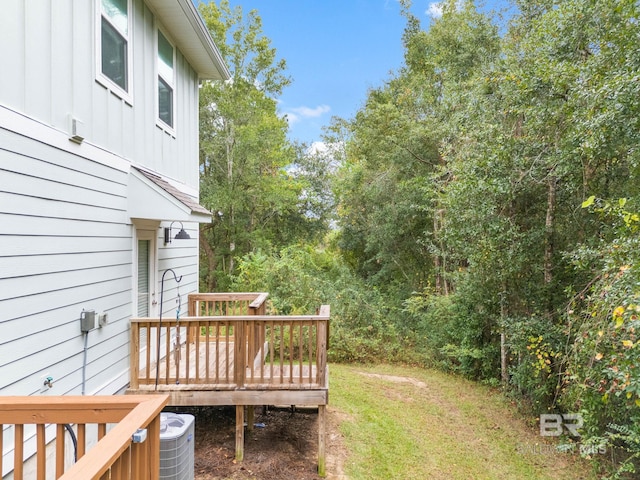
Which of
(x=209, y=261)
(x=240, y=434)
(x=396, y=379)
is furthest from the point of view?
(x=209, y=261)

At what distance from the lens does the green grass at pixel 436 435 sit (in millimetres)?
4875

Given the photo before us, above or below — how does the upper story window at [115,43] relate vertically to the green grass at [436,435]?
above

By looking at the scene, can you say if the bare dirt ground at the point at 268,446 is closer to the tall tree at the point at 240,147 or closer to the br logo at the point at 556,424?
the br logo at the point at 556,424

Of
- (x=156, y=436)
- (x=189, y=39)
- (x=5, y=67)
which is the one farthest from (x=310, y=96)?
(x=156, y=436)

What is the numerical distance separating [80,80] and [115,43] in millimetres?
974

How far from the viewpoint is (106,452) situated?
57.0 inches

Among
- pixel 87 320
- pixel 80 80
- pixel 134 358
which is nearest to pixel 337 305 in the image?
pixel 134 358

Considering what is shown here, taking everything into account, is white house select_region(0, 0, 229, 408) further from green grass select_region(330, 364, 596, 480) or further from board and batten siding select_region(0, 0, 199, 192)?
green grass select_region(330, 364, 596, 480)

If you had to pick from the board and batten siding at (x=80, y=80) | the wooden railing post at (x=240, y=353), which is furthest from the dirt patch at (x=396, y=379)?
the board and batten siding at (x=80, y=80)

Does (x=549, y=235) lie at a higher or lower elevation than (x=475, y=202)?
lower

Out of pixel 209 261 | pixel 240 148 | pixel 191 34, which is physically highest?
pixel 240 148

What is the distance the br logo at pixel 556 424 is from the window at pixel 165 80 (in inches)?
311

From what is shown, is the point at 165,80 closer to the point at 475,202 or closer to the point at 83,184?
the point at 83,184

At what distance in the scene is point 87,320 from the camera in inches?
136
